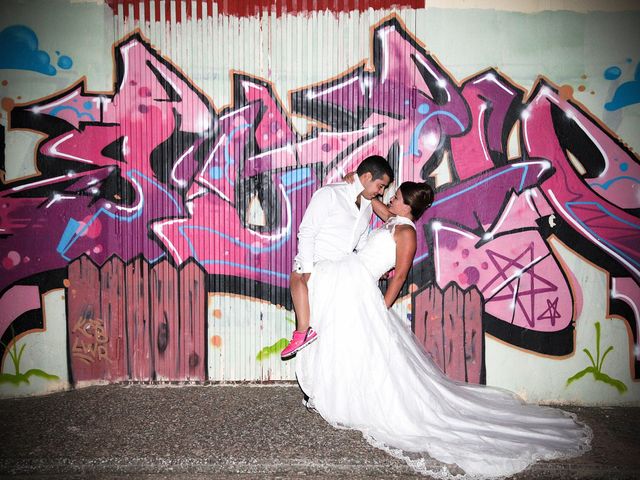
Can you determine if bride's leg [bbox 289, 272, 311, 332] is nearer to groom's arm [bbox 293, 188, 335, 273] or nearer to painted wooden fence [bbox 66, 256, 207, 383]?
groom's arm [bbox 293, 188, 335, 273]

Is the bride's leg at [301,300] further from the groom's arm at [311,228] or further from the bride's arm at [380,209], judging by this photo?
the bride's arm at [380,209]

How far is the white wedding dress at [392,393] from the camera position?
3.91m

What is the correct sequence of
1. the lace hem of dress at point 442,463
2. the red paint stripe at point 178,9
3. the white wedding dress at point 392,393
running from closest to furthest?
the lace hem of dress at point 442,463 → the white wedding dress at point 392,393 → the red paint stripe at point 178,9

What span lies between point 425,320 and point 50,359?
15.0ft

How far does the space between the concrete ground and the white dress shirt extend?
1605mm

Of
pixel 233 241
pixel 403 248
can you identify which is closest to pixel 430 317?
pixel 403 248

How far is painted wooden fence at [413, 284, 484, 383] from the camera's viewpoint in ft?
17.7

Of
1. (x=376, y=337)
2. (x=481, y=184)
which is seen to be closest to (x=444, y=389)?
(x=376, y=337)

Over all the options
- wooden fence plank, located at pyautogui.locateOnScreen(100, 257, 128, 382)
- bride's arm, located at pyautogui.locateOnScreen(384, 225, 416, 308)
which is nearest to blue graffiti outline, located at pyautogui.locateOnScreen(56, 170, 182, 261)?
Answer: wooden fence plank, located at pyautogui.locateOnScreen(100, 257, 128, 382)

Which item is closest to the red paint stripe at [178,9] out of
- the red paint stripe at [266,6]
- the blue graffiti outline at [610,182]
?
the red paint stripe at [266,6]

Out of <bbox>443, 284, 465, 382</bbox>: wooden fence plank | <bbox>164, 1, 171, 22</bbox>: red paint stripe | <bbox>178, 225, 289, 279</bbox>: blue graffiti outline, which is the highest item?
<bbox>164, 1, 171, 22</bbox>: red paint stripe

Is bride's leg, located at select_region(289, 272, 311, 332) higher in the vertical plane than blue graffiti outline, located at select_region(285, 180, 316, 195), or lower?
lower

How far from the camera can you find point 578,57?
17.3 feet

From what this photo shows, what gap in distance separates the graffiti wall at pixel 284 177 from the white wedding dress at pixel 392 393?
0.86 m
